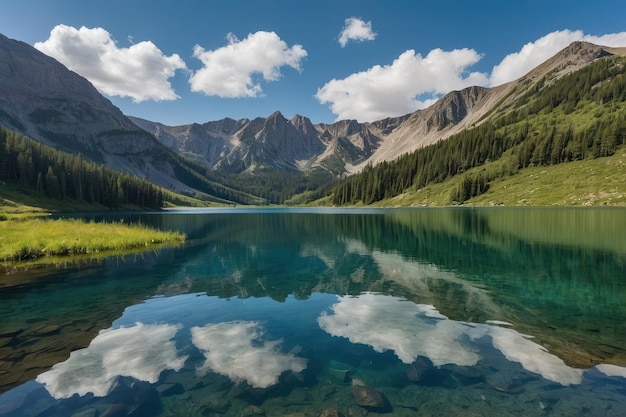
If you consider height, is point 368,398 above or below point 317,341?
above

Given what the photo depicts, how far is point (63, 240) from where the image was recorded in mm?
38188

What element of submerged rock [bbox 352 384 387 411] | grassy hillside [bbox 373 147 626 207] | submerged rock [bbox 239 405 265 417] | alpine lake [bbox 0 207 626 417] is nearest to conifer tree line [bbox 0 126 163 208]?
alpine lake [bbox 0 207 626 417]

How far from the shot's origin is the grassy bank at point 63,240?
112ft

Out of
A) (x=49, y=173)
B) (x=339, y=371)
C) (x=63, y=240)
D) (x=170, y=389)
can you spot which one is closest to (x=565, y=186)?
(x=339, y=371)

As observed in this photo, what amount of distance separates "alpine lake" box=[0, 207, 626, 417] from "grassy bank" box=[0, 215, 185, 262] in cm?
756


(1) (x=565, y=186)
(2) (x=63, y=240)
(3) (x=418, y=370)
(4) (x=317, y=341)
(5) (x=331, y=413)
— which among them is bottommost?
(4) (x=317, y=341)

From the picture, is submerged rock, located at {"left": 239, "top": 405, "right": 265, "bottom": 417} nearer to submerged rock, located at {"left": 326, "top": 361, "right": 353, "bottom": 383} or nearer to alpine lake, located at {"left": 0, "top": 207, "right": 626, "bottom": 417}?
alpine lake, located at {"left": 0, "top": 207, "right": 626, "bottom": 417}

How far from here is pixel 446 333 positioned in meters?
15.3

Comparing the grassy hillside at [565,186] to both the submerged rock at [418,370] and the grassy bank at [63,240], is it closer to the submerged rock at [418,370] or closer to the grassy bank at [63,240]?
the submerged rock at [418,370]

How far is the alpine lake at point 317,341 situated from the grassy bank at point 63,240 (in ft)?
24.8

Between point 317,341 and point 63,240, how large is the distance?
126ft

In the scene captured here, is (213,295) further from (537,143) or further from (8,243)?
(537,143)

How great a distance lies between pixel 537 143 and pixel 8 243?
22715 cm

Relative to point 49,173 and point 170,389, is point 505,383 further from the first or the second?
point 49,173
